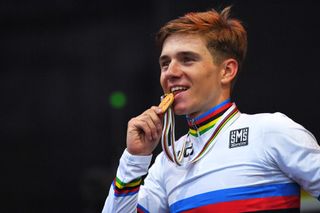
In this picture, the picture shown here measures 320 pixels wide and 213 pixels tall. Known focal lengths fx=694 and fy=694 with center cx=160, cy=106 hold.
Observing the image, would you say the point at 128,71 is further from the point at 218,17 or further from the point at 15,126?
the point at 218,17

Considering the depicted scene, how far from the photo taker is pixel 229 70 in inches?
132

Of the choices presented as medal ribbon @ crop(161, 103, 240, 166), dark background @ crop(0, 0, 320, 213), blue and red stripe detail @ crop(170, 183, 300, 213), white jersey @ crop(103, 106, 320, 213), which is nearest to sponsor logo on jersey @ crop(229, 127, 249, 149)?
white jersey @ crop(103, 106, 320, 213)

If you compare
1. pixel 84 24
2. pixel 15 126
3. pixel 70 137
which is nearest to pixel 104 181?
pixel 70 137

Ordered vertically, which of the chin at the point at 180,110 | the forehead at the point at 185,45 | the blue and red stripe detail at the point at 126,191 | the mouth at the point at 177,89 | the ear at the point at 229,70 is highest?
the forehead at the point at 185,45

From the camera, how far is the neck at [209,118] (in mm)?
3254

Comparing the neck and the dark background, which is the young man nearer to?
the neck

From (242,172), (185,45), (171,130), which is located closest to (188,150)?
(171,130)

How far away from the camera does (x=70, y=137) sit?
6582mm

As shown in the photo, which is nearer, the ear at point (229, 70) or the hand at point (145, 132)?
the hand at point (145, 132)

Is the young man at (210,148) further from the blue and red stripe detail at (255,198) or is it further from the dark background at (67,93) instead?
the dark background at (67,93)

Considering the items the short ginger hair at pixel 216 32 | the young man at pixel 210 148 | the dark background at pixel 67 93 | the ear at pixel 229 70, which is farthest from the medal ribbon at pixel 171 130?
the dark background at pixel 67 93

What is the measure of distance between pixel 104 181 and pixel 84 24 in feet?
5.19

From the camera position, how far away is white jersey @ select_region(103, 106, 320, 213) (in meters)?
2.88

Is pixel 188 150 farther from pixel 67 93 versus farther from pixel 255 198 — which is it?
pixel 67 93
